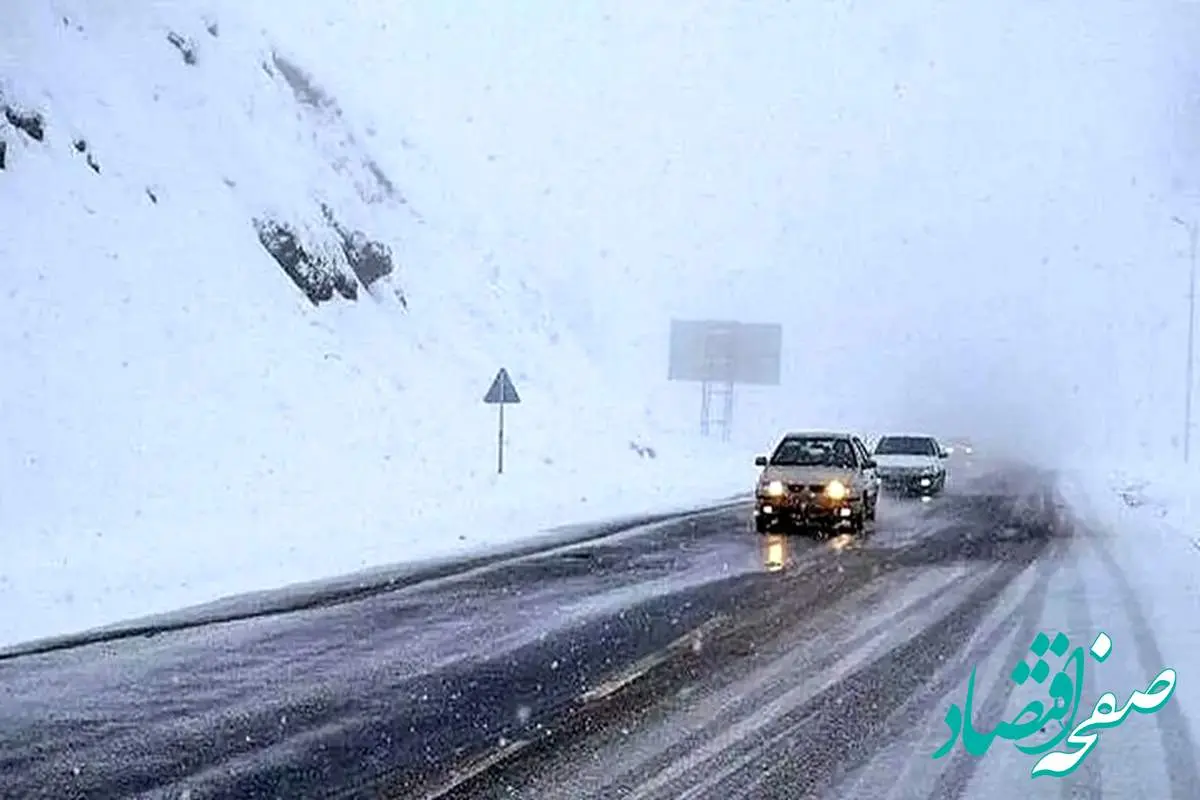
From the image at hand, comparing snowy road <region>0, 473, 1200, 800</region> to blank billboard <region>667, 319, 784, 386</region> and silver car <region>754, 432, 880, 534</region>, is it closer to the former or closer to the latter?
silver car <region>754, 432, 880, 534</region>

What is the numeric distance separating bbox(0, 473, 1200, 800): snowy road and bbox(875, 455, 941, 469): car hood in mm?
22117

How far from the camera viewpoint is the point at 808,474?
25469 mm

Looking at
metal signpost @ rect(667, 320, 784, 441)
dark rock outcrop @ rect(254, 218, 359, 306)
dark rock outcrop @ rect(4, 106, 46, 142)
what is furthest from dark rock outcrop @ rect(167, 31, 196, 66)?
metal signpost @ rect(667, 320, 784, 441)

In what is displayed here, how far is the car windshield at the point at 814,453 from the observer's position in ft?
86.7

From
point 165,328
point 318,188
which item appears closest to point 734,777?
point 165,328

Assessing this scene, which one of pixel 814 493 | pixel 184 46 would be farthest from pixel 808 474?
pixel 184 46

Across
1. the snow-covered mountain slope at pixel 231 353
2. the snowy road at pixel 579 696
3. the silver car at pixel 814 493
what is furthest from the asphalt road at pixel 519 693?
the silver car at pixel 814 493

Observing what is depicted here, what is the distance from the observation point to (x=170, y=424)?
27.3 m

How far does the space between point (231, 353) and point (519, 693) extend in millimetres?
23925

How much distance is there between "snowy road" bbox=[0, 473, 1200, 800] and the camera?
7.82m

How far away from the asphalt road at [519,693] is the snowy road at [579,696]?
3 cm

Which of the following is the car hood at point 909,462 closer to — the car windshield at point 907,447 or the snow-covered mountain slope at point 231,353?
the car windshield at point 907,447

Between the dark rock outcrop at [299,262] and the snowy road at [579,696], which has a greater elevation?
the dark rock outcrop at [299,262]

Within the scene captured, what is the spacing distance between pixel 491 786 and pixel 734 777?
49.4 inches
